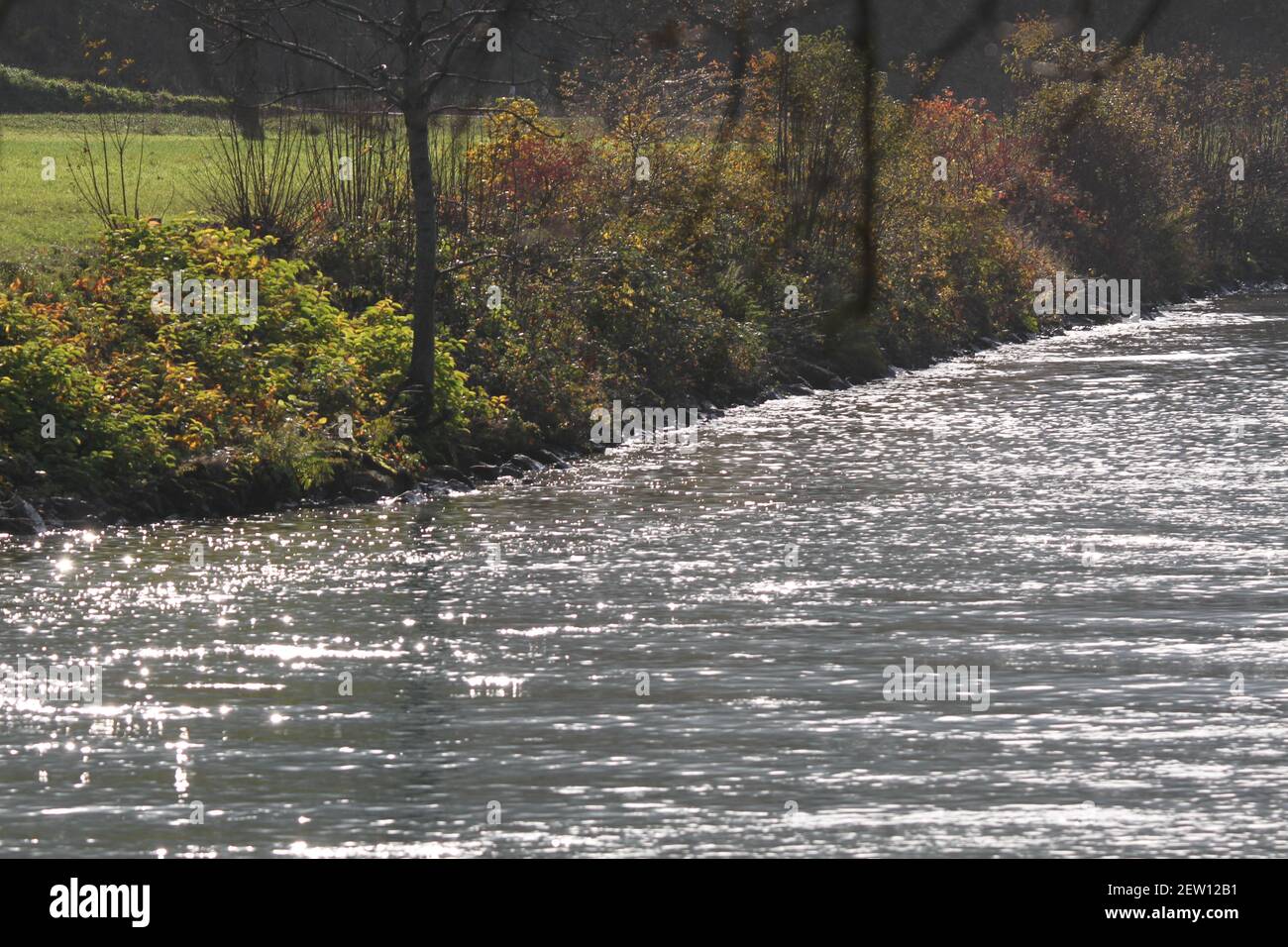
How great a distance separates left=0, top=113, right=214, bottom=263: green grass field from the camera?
33500 mm

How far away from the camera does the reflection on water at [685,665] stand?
12.9m

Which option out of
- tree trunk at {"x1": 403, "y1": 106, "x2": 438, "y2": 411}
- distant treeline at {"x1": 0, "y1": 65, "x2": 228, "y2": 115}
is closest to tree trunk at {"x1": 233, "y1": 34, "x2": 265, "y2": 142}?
tree trunk at {"x1": 403, "y1": 106, "x2": 438, "y2": 411}

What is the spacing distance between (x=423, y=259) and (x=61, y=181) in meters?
14.1

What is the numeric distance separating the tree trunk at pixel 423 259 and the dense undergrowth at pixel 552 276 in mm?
353

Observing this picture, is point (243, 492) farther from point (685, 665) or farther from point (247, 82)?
point (685, 665)

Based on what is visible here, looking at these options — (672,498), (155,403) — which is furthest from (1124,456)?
(155,403)

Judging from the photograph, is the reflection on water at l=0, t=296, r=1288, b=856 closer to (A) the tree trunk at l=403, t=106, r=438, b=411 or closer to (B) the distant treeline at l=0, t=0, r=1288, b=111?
(A) the tree trunk at l=403, t=106, r=438, b=411

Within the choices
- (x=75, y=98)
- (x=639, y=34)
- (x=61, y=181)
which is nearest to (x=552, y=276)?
(x=61, y=181)

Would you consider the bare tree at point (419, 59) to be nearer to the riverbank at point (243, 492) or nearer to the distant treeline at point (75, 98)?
the riverbank at point (243, 492)

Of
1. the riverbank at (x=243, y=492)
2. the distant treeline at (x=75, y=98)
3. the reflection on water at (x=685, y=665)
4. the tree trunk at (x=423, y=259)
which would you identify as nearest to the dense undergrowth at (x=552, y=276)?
the riverbank at (x=243, y=492)

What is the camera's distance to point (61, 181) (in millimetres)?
40281

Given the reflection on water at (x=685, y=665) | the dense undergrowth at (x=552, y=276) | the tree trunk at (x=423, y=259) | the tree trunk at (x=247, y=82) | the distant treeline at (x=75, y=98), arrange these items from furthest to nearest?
the distant treeline at (x=75, y=98) → the tree trunk at (x=423, y=259) → the tree trunk at (x=247, y=82) → the dense undergrowth at (x=552, y=276) → the reflection on water at (x=685, y=665)

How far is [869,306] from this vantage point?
1766 inches
